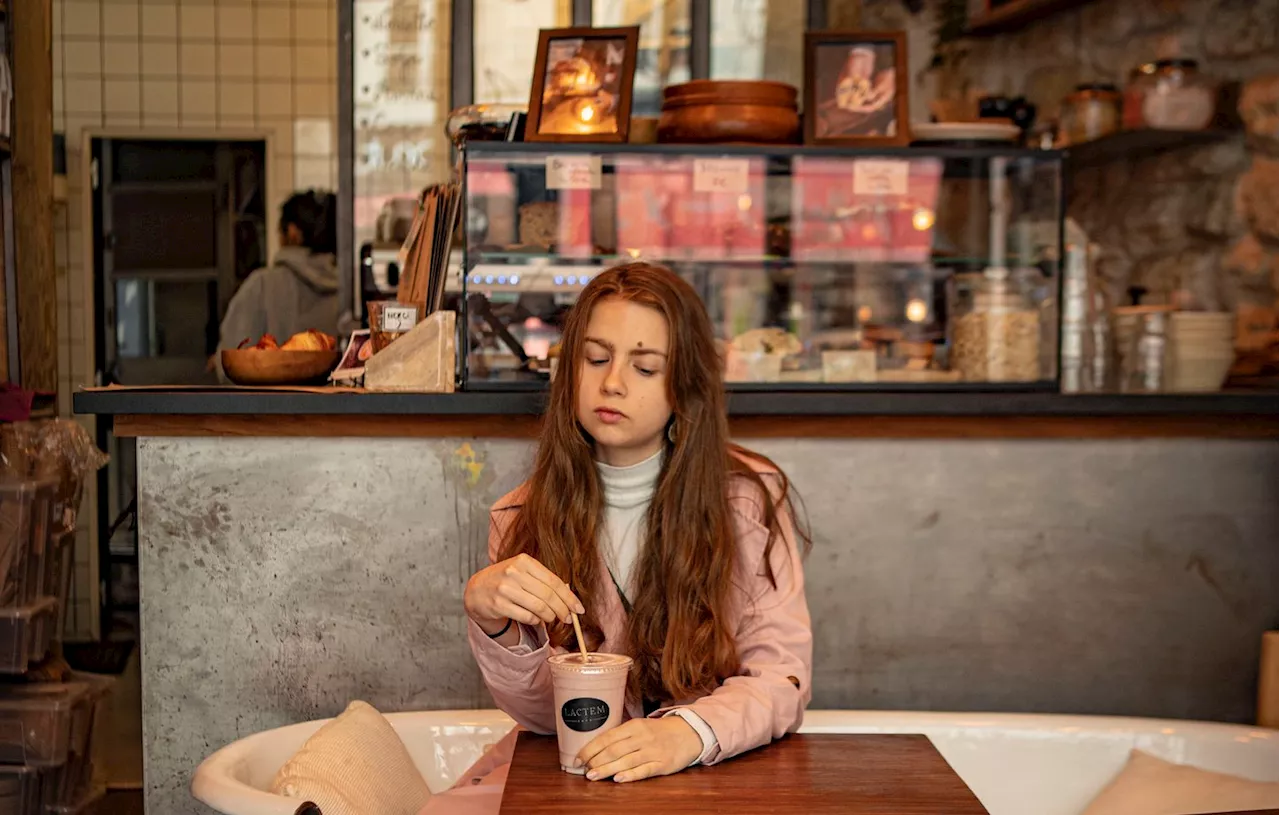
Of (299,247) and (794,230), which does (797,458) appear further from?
(299,247)

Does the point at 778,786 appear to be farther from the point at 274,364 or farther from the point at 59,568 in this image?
the point at 59,568

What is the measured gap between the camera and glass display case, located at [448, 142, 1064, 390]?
2.70 m

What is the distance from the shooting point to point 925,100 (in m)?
5.10

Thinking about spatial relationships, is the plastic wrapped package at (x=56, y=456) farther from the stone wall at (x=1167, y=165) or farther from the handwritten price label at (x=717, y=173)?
the stone wall at (x=1167, y=165)

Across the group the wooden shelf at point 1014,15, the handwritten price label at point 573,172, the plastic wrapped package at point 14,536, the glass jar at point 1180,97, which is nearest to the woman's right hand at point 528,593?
the handwritten price label at point 573,172

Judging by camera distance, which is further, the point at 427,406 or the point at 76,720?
the point at 76,720

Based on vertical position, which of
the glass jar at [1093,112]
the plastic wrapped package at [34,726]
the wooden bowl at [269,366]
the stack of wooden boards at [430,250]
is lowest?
the plastic wrapped package at [34,726]

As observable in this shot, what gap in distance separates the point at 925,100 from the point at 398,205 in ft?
6.94

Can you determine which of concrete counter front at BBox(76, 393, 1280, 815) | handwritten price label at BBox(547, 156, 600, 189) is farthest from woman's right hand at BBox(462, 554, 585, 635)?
handwritten price label at BBox(547, 156, 600, 189)

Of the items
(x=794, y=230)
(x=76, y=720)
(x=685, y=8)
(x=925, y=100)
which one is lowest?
(x=76, y=720)

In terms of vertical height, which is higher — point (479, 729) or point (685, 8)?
point (685, 8)

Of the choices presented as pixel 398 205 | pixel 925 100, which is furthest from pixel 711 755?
pixel 925 100

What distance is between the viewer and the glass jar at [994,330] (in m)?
2.77

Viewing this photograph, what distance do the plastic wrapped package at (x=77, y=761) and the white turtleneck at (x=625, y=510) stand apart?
1.69 m
